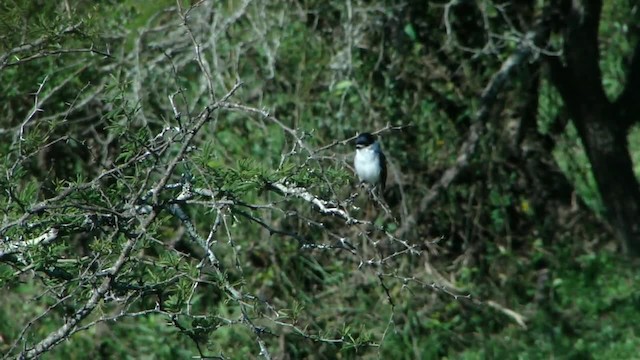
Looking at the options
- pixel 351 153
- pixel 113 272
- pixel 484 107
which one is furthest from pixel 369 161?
pixel 113 272

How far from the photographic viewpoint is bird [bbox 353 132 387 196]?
661cm

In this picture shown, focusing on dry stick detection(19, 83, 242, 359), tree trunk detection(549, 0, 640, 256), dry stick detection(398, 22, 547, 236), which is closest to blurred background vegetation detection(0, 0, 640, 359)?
dry stick detection(398, 22, 547, 236)

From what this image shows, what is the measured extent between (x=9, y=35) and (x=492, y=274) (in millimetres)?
4725

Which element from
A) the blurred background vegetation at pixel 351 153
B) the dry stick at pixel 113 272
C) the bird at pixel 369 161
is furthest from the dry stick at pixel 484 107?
the dry stick at pixel 113 272

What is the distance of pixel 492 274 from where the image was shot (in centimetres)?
819

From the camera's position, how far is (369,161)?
6.68 meters

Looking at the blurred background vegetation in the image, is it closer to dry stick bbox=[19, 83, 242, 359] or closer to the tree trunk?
the tree trunk

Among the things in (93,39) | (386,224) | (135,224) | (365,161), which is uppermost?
(93,39)

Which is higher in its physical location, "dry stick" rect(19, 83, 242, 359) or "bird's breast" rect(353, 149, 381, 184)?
"dry stick" rect(19, 83, 242, 359)

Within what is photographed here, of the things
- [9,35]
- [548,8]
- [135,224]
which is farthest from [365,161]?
[135,224]

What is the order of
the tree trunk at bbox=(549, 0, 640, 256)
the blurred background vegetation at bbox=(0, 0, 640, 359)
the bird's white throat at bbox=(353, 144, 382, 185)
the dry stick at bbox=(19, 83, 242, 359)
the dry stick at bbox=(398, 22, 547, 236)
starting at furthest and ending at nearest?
the dry stick at bbox=(398, 22, 547, 236)
the tree trunk at bbox=(549, 0, 640, 256)
the blurred background vegetation at bbox=(0, 0, 640, 359)
the bird's white throat at bbox=(353, 144, 382, 185)
the dry stick at bbox=(19, 83, 242, 359)

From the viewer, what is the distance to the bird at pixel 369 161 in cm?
661

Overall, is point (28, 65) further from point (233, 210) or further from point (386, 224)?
point (233, 210)

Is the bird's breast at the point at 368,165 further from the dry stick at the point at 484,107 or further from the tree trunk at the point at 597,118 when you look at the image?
the tree trunk at the point at 597,118
